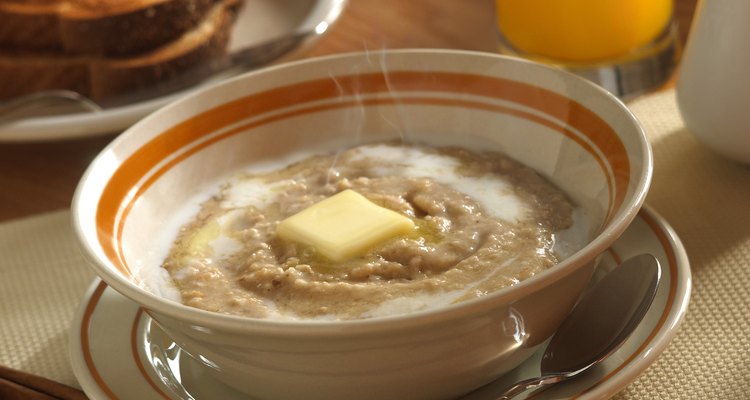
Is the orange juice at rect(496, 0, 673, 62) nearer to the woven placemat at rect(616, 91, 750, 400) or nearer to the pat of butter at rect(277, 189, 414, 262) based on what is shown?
the woven placemat at rect(616, 91, 750, 400)

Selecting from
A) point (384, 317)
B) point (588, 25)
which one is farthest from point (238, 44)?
point (384, 317)

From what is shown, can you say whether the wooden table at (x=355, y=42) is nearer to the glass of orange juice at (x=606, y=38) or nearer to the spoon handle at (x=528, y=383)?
the glass of orange juice at (x=606, y=38)

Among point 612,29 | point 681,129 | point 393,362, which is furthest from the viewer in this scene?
point 612,29

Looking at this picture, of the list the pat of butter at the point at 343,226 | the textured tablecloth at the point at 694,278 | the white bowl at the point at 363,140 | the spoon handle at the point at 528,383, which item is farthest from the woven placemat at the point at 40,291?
the spoon handle at the point at 528,383

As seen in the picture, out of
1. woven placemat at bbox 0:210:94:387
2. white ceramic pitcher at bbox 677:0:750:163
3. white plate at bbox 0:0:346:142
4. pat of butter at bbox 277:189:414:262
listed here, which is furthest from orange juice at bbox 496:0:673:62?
woven placemat at bbox 0:210:94:387

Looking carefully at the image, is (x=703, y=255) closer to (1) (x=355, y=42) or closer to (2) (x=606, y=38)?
(2) (x=606, y=38)

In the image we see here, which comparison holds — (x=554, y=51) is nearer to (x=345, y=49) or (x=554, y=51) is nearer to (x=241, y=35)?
(x=345, y=49)

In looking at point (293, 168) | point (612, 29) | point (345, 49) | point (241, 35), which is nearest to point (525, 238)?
point (293, 168)
